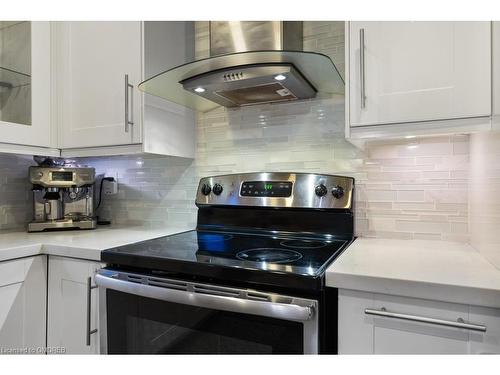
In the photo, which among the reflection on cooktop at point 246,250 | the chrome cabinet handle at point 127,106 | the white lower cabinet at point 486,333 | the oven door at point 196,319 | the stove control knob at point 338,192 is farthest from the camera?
the chrome cabinet handle at point 127,106

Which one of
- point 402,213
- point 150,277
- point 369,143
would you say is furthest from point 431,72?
point 150,277

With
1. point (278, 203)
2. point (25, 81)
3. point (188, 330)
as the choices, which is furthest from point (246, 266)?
point (25, 81)

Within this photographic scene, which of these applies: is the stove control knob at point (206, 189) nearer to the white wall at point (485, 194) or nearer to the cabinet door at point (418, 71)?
the cabinet door at point (418, 71)

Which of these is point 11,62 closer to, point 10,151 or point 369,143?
point 10,151

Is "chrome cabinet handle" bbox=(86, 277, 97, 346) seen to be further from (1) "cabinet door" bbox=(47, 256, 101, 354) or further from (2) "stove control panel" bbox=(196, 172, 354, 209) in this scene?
(2) "stove control panel" bbox=(196, 172, 354, 209)

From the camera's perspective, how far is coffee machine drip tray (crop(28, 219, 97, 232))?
166 cm

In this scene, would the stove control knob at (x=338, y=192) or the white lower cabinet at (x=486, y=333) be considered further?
the stove control knob at (x=338, y=192)

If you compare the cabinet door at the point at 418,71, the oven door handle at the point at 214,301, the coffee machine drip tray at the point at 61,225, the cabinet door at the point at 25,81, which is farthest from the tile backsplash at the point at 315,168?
the oven door handle at the point at 214,301

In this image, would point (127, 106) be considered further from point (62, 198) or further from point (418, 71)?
point (418, 71)

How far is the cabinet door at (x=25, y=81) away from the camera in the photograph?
5.06 ft

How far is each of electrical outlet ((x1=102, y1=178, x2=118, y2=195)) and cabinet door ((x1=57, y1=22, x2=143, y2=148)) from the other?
1.13 ft

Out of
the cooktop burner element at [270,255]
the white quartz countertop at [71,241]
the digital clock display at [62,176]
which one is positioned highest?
the digital clock display at [62,176]

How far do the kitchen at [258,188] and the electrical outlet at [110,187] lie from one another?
0.05 ft

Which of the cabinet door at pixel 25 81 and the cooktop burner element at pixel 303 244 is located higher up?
the cabinet door at pixel 25 81
